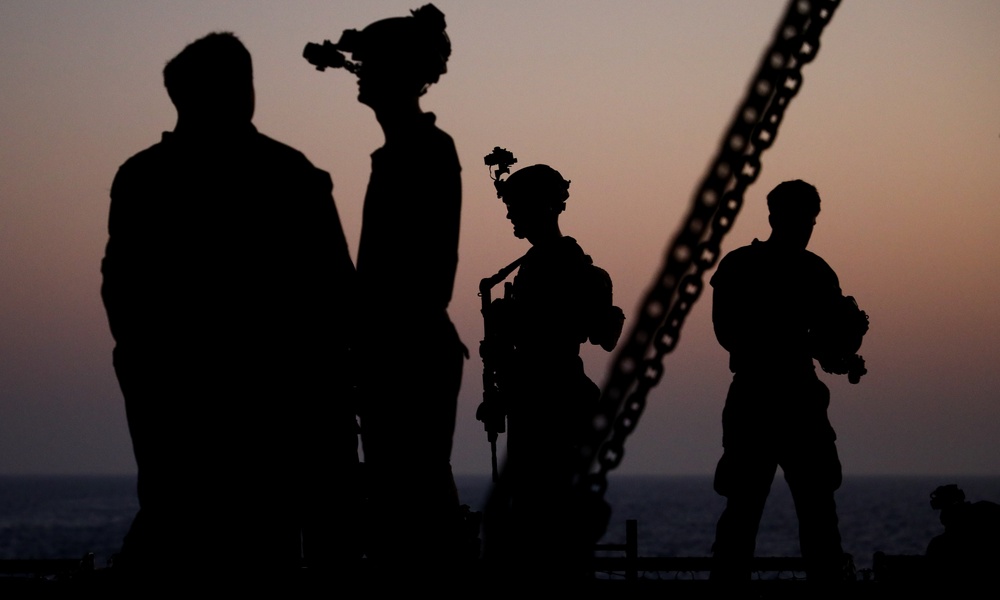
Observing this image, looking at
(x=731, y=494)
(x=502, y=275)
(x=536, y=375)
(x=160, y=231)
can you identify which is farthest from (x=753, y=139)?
(x=502, y=275)

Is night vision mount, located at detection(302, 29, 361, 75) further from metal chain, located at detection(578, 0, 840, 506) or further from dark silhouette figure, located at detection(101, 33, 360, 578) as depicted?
metal chain, located at detection(578, 0, 840, 506)

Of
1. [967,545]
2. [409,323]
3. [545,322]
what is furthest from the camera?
[545,322]

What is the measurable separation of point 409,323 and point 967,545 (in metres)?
3.80

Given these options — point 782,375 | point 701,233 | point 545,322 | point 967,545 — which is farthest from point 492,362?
point 701,233

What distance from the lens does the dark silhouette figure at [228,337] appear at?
19.0 feet

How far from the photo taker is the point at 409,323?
613cm

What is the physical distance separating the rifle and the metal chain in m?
4.38

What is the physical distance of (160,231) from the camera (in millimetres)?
5977

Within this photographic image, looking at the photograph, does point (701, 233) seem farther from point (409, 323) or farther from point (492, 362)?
point (492, 362)

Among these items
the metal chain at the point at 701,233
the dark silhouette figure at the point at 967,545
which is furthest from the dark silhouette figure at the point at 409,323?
the dark silhouette figure at the point at 967,545

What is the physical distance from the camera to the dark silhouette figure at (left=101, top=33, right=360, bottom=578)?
580 cm

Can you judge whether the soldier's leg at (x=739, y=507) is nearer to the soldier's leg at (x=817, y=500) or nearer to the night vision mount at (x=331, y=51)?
the soldier's leg at (x=817, y=500)

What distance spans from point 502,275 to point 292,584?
12.9 feet

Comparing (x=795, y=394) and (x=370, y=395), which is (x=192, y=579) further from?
(x=795, y=394)
